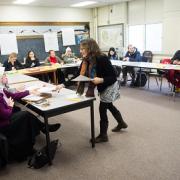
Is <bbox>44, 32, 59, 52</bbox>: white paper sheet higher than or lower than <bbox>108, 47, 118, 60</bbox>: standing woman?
higher

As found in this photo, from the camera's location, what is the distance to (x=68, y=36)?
28.0ft

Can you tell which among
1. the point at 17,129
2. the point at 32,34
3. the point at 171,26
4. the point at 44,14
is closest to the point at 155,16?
the point at 171,26

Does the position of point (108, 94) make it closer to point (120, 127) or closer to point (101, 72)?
point (101, 72)

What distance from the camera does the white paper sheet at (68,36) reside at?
8.45 meters

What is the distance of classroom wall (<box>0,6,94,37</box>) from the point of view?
285 inches

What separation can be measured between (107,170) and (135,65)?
3.87m

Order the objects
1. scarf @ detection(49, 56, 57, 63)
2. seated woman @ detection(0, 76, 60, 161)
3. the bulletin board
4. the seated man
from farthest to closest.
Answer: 1. the bulletin board
2. scarf @ detection(49, 56, 57, 63)
3. the seated man
4. seated woman @ detection(0, 76, 60, 161)

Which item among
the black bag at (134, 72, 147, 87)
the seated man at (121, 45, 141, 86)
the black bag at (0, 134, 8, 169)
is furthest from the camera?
the seated man at (121, 45, 141, 86)

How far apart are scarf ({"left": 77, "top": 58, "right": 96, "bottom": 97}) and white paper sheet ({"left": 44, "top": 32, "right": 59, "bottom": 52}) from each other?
5.56 m

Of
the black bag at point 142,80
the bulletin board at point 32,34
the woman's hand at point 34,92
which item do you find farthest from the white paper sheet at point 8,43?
the woman's hand at point 34,92

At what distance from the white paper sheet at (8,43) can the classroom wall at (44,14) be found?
0.51 meters

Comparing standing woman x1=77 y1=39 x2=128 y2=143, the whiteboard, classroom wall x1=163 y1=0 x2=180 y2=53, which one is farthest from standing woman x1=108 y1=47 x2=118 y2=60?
standing woman x1=77 y1=39 x2=128 y2=143

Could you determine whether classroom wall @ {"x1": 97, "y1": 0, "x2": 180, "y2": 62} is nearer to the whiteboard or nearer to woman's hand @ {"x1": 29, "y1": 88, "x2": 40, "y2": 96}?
the whiteboard

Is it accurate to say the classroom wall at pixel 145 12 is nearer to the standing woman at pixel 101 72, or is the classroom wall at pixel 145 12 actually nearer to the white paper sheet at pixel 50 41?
the white paper sheet at pixel 50 41
